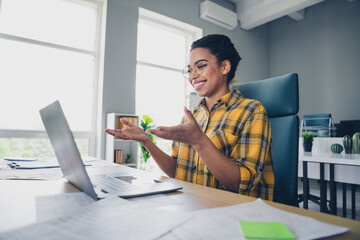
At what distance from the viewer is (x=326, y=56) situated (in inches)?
195

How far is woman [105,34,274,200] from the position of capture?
0.83 meters

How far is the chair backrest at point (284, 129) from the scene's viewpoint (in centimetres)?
104

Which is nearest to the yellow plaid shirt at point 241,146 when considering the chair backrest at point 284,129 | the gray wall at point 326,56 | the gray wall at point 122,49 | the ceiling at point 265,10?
the chair backrest at point 284,129

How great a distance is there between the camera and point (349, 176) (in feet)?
6.66

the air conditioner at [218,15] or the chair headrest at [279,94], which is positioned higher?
the air conditioner at [218,15]

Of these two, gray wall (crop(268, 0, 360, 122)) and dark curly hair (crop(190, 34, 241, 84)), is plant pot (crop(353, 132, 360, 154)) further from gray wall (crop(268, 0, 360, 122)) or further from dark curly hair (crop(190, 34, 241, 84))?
gray wall (crop(268, 0, 360, 122))

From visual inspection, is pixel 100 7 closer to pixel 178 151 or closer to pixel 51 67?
pixel 51 67

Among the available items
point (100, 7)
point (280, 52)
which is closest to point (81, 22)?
point (100, 7)

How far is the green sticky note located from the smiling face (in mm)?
850

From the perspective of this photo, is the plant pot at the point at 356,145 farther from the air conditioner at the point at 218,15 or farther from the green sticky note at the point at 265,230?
the air conditioner at the point at 218,15

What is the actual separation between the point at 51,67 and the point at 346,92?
5.05 m

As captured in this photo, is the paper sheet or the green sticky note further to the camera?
the paper sheet

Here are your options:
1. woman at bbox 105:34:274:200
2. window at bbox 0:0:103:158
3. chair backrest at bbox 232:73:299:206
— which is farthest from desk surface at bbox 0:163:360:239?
window at bbox 0:0:103:158

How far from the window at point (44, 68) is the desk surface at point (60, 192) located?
2.60 meters
